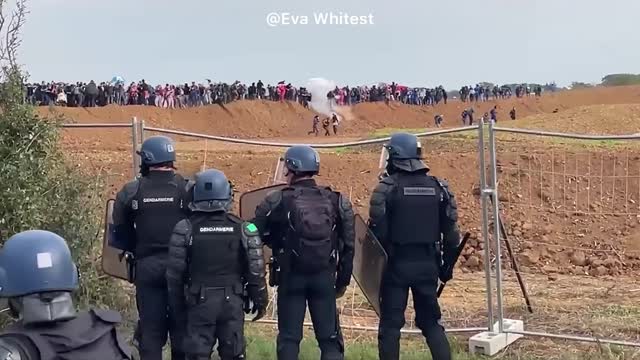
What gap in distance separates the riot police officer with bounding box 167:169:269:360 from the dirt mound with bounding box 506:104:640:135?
2981 cm

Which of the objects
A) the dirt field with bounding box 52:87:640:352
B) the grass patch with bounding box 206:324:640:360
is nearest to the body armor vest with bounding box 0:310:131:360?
the grass patch with bounding box 206:324:640:360

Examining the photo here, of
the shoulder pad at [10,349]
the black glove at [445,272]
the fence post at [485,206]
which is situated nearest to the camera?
the shoulder pad at [10,349]

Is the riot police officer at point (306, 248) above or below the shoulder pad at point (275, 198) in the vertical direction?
below

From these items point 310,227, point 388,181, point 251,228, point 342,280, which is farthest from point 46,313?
point 388,181

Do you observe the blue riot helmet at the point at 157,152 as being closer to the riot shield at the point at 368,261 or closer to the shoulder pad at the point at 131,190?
the shoulder pad at the point at 131,190

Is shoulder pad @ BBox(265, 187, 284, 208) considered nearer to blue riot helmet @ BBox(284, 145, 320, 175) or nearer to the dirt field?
blue riot helmet @ BBox(284, 145, 320, 175)

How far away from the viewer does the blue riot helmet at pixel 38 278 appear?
2955 mm

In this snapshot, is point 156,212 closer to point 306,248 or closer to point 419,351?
point 306,248

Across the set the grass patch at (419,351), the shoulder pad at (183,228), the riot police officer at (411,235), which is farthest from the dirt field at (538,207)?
the shoulder pad at (183,228)

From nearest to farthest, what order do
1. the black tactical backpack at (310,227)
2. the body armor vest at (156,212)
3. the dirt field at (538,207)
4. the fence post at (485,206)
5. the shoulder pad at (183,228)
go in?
the shoulder pad at (183,228) < the black tactical backpack at (310,227) < the body armor vest at (156,212) < the fence post at (485,206) < the dirt field at (538,207)

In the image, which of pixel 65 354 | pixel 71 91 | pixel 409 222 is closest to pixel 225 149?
pixel 71 91

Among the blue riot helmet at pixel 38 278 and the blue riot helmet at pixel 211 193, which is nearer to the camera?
the blue riot helmet at pixel 38 278

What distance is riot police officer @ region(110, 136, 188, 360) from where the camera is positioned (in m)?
6.64

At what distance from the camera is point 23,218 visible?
23.6 ft
